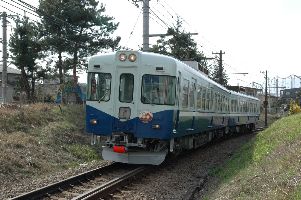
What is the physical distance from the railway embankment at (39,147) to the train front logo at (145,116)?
224 cm

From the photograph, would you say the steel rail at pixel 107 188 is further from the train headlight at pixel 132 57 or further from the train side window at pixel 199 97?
the train side window at pixel 199 97

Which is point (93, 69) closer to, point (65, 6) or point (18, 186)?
point (18, 186)

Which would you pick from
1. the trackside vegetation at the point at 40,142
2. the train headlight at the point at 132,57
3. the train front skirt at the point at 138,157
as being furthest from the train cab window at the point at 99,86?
the trackside vegetation at the point at 40,142

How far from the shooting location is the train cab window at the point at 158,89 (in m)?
12.9

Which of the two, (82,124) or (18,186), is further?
(82,124)

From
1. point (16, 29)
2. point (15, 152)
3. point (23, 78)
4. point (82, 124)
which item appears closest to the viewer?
point (15, 152)

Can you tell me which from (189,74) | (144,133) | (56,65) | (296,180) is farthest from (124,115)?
(56,65)

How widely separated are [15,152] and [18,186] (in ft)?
10.4

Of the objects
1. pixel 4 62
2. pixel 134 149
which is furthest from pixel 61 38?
pixel 134 149

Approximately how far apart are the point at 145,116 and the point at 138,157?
1.14 meters

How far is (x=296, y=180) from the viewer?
748 cm

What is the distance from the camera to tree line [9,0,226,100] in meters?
31.4

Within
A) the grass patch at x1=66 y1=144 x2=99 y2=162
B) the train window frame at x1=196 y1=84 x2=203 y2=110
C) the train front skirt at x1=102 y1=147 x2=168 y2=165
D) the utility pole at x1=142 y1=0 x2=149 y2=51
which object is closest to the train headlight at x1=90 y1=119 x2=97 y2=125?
the train front skirt at x1=102 y1=147 x2=168 y2=165

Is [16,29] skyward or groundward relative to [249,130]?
skyward
